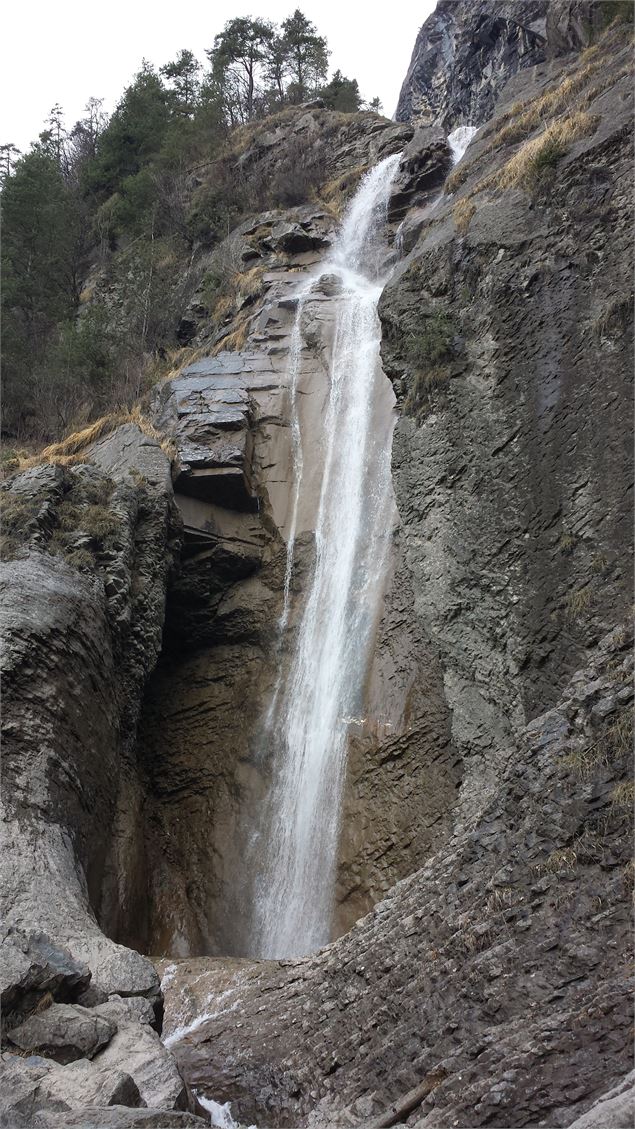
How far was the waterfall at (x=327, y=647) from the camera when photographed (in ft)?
45.6

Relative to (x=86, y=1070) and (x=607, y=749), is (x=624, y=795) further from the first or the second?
(x=86, y=1070)

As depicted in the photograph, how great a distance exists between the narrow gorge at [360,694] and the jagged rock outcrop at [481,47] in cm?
38

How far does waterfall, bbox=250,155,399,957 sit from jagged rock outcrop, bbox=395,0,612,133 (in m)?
8.78

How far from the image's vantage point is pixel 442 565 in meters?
14.2

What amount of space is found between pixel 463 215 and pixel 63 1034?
49.0ft

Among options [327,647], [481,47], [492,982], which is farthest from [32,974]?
[481,47]

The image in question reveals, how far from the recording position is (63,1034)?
6.95 metres

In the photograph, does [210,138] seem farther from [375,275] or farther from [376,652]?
[376,652]

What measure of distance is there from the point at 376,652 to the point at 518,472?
4.04m

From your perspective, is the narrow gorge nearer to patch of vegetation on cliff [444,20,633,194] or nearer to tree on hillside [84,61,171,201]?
patch of vegetation on cliff [444,20,633,194]

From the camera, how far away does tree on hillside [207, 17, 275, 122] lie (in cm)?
4050

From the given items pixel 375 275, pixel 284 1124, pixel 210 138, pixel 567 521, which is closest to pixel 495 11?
pixel 210 138

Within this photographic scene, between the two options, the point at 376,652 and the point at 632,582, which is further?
the point at 376,652

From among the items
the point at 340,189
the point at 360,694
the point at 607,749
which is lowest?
the point at 360,694
